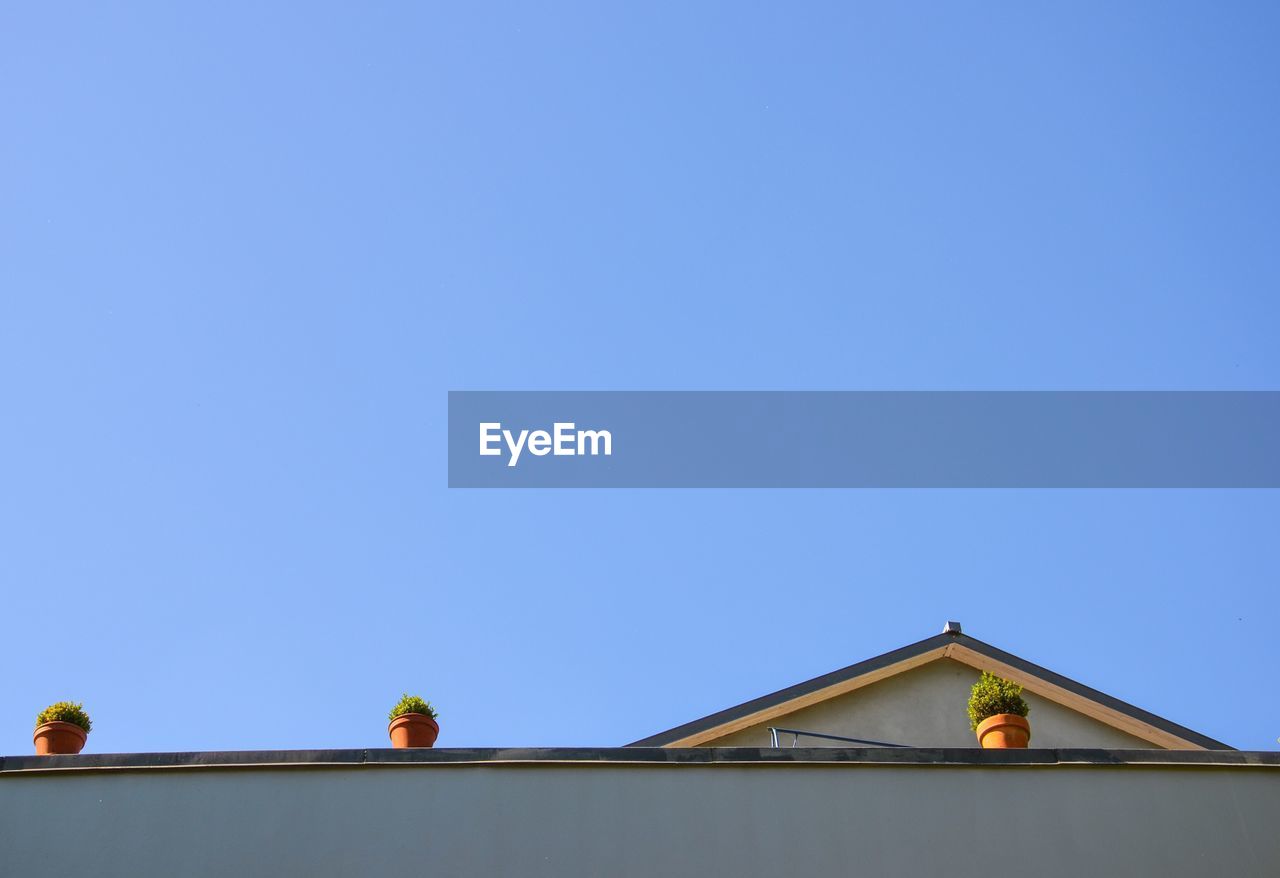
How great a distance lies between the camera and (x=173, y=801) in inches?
384

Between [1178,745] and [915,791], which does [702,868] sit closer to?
[915,791]

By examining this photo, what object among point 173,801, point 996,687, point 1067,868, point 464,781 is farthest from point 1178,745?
point 173,801

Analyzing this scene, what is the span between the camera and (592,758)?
9844 millimetres

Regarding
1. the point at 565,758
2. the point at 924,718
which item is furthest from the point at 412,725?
the point at 924,718

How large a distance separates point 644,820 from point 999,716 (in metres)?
2.74

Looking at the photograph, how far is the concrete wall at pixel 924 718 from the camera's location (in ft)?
49.1

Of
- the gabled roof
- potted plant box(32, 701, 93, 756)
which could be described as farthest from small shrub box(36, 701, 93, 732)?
the gabled roof

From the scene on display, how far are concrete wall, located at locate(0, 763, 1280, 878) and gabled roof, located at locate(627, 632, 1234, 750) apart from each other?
4.56 metres

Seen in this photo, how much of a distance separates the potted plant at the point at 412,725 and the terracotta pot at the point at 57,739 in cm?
224

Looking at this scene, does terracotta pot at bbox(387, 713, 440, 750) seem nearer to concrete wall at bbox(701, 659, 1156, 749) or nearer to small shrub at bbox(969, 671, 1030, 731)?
small shrub at bbox(969, 671, 1030, 731)

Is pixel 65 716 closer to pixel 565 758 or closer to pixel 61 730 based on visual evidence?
pixel 61 730

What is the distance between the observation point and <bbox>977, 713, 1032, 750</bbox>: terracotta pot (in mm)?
10664

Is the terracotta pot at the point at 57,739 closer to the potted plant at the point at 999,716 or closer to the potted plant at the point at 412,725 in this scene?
the potted plant at the point at 412,725

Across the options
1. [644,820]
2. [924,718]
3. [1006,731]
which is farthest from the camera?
[924,718]
